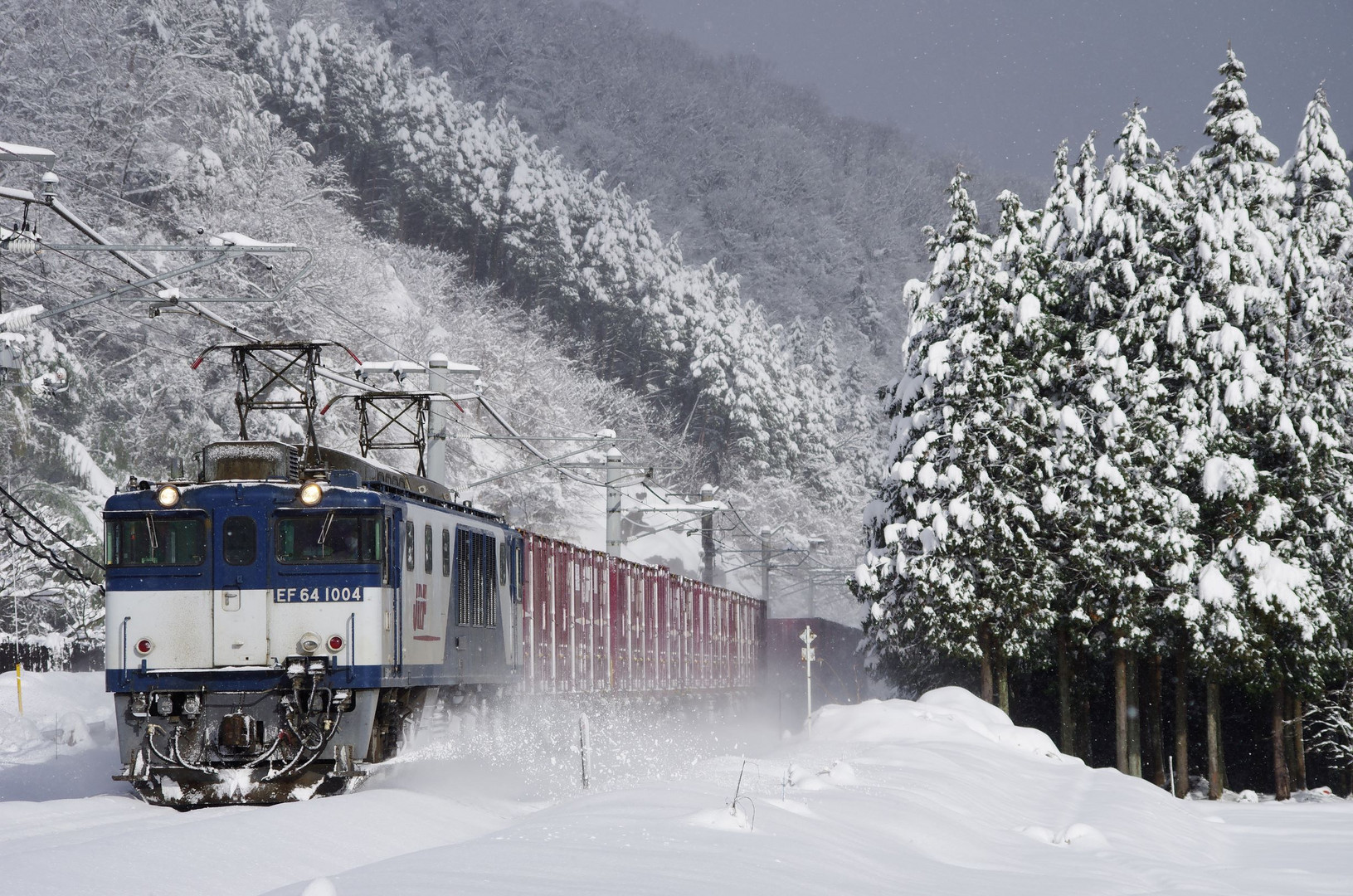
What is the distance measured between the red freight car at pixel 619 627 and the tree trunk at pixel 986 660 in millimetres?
6704

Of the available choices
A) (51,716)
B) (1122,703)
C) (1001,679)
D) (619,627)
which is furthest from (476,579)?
(1122,703)

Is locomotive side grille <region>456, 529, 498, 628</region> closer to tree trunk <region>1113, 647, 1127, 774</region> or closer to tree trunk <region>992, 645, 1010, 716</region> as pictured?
tree trunk <region>992, 645, 1010, 716</region>

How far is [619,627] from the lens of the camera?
95.1ft

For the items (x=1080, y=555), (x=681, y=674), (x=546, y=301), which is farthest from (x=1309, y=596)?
(x=546, y=301)

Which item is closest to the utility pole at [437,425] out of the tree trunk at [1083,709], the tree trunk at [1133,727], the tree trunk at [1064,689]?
the tree trunk at [1064,689]

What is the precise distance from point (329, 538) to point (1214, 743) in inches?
943

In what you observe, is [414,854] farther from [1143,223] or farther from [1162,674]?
[1162,674]

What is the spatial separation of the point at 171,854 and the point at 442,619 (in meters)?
7.10

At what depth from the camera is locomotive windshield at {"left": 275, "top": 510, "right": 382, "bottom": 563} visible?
15.1 m

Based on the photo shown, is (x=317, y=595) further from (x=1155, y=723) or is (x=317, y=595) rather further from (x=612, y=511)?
(x=1155, y=723)

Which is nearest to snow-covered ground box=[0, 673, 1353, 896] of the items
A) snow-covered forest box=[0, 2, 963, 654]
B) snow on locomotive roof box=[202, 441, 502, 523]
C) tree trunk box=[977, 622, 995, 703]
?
snow on locomotive roof box=[202, 441, 502, 523]

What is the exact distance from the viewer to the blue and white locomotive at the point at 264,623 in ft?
47.3

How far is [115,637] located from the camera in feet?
49.1

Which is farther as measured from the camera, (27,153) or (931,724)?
(931,724)
